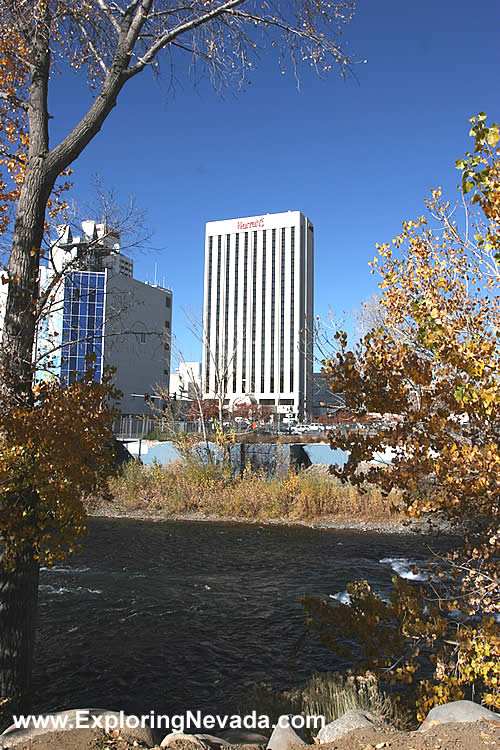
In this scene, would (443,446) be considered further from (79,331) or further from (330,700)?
(79,331)

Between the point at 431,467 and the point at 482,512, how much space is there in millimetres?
600

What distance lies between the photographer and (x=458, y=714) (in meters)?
3.36

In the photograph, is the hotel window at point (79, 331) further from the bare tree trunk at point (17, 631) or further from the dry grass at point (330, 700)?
the dry grass at point (330, 700)

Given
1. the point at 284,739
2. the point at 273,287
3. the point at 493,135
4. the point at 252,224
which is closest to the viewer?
the point at 493,135

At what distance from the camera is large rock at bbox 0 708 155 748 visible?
336 cm

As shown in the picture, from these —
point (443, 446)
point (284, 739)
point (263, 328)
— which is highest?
point (263, 328)

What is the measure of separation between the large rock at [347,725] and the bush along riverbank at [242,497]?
11109 millimetres

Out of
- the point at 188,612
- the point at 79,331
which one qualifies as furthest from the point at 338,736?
the point at 79,331

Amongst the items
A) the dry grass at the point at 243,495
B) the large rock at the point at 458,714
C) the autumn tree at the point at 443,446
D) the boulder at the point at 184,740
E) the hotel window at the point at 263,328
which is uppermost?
the hotel window at the point at 263,328

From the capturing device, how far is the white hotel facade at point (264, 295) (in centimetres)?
11419

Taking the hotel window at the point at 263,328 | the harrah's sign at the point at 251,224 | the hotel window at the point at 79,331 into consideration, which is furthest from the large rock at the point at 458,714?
the harrah's sign at the point at 251,224

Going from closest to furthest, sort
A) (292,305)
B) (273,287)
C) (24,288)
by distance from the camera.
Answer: (24,288), (292,305), (273,287)

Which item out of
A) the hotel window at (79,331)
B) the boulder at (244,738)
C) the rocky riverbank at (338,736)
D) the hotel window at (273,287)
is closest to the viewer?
the rocky riverbank at (338,736)

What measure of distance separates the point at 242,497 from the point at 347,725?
12564 mm
